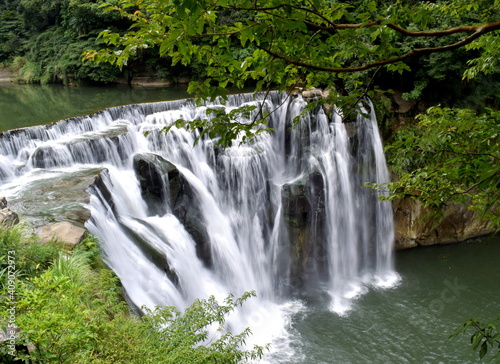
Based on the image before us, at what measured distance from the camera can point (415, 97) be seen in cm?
1302

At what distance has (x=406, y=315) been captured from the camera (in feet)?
30.6

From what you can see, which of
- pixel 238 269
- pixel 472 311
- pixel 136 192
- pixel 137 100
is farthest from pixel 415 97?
pixel 137 100

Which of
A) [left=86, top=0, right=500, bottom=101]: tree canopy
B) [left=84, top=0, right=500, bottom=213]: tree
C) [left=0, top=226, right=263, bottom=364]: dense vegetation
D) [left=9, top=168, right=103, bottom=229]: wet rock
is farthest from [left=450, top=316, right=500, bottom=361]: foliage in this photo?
[left=9, top=168, right=103, bottom=229]: wet rock

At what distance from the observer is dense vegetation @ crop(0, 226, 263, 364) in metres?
2.73

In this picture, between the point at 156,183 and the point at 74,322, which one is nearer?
Answer: the point at 74,322

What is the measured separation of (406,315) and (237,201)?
552 cm

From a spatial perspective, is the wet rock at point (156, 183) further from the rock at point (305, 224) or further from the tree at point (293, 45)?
the tree at point (293, 45)

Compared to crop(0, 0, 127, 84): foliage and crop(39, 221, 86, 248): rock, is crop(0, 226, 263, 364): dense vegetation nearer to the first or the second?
crop(39, 221, 86, 248): rock

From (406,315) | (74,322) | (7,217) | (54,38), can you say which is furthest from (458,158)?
(54,38)

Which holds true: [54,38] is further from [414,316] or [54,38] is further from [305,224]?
[414,316]

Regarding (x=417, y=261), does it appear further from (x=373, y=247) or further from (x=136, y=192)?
(x=136, y=192)

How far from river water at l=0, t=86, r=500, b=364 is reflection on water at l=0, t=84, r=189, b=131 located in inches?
491

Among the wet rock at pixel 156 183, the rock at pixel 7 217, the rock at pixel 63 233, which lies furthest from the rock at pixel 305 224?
the rock at pixel 7 217

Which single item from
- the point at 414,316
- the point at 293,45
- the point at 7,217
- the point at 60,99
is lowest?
the point at 414,316
